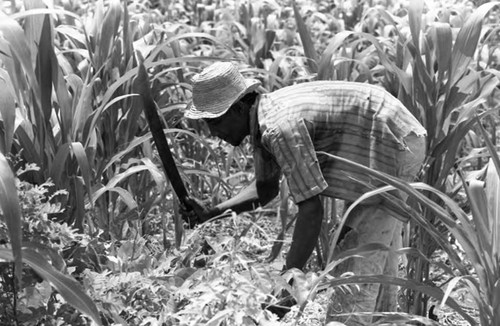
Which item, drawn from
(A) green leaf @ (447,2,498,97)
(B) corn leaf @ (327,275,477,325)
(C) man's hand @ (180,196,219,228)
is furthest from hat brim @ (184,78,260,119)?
(A) green leaf @ (447,2,498,97)

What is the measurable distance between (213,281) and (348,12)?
589 centimetres

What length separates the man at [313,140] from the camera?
270 centimetres

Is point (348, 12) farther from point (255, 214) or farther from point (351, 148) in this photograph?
point (351, 148)

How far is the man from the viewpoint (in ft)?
8.84

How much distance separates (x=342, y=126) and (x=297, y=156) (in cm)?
26

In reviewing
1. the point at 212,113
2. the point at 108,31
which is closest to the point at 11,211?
the point at 212,113

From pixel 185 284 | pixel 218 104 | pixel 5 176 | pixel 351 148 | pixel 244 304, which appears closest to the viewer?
pixel 5 176

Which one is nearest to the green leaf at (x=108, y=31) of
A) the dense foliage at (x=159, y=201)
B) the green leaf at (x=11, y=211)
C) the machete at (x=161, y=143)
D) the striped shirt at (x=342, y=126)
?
the dense foliage at (x=159, y=201)

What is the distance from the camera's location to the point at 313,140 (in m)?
2.85

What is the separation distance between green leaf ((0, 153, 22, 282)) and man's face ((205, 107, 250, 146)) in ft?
2.64

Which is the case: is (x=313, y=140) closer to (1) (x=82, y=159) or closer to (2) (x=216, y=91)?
(2) (x=216, y=91)

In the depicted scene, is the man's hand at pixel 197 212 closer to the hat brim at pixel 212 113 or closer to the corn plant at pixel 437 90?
the hat brim at pixel 212 113

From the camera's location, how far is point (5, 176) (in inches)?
79.3

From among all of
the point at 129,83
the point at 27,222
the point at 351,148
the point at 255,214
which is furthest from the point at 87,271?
the point at 255,214
